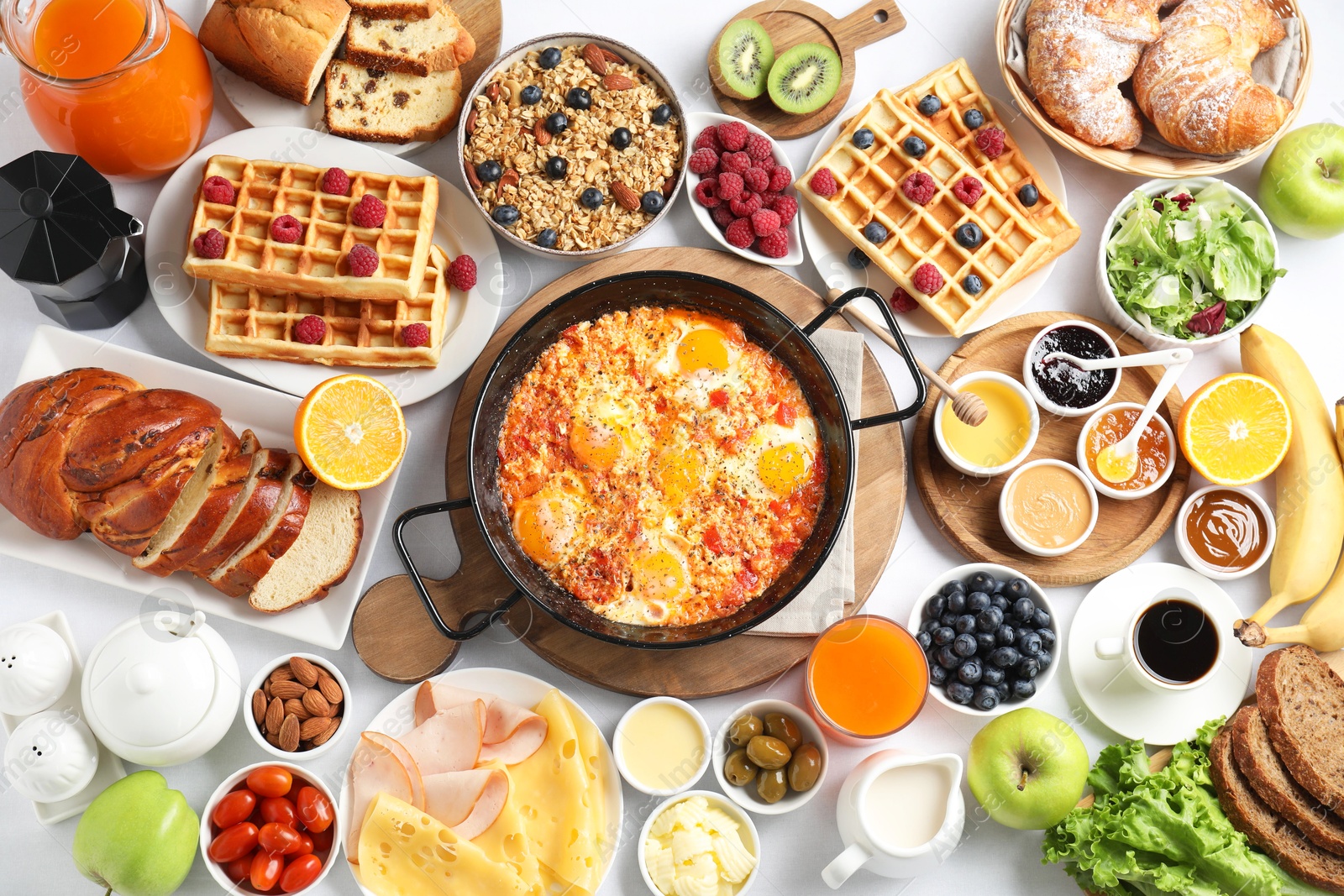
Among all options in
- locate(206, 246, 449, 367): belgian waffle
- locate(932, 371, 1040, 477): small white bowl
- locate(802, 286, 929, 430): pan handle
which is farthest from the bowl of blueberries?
locate(206, 246, 449, 367): belgian waffle

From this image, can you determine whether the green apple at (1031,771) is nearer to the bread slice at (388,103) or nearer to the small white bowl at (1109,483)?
the small white bowl at (1109,483)

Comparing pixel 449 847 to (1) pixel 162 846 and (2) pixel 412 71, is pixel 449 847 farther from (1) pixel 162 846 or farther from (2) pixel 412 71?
(2) pixel 412 71

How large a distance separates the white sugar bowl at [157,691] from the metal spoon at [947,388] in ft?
9.11

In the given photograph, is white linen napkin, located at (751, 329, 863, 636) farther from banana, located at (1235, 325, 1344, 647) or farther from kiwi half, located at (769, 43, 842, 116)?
banana, located at (1235, 325, 1344, 647)

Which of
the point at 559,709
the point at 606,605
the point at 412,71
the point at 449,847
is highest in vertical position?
the point at 412,71

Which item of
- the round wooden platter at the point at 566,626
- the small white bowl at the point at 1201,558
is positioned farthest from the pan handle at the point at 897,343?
the small white bowl at the point at 1201,558

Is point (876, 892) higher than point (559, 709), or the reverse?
point (559, 709)

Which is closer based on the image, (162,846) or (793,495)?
(162,846)

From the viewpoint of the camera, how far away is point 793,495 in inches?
144

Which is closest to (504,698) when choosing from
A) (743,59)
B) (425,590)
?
(425,590)

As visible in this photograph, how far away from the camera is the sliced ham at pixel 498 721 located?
138 inches

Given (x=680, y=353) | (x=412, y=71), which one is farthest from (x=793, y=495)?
(x=412, y=71)

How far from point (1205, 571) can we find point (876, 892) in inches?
74.2

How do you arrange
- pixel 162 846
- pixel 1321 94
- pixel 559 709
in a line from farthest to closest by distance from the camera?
pixel 1321 94 → pixel 559 709 → pixel 162 846
